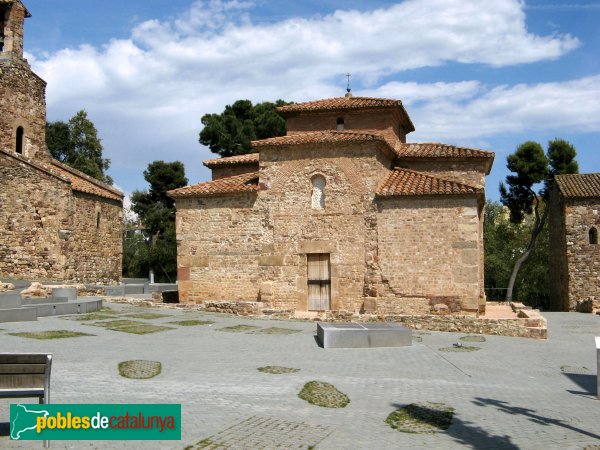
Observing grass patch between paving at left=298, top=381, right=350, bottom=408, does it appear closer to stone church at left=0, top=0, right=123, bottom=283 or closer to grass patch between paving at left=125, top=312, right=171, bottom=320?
grass patch between paving at left=125, top=312, right=171, bottom=320

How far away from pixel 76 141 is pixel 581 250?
128 feet

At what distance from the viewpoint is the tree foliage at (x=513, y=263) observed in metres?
46.7

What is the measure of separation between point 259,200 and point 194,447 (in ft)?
49.3

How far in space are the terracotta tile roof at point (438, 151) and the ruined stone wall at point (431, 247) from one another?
3.62 m

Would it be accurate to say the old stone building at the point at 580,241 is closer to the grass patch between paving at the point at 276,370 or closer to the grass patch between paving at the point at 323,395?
the grass patch between paving at the point at 276,370

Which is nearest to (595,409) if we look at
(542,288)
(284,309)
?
(284,309)

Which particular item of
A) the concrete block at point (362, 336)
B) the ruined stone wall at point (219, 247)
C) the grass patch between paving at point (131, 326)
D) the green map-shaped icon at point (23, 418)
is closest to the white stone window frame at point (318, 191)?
the ruined stone wall at point (219, 247)

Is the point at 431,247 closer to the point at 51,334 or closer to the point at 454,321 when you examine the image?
the point at 454,321

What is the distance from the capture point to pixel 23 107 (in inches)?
1021

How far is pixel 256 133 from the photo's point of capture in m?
42.8

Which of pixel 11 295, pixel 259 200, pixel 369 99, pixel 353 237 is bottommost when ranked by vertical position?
pixel 11 295

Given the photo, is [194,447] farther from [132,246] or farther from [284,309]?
[132,246]

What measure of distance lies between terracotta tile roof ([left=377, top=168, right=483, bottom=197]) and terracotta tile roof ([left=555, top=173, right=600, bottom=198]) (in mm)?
12990

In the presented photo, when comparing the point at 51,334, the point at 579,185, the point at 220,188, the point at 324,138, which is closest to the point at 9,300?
the point at 51,334
